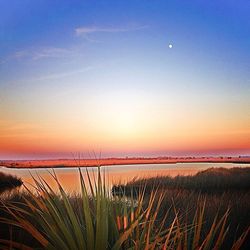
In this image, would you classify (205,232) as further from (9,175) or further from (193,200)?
(9,175)

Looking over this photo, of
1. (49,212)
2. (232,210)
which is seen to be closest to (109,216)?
(49,212)

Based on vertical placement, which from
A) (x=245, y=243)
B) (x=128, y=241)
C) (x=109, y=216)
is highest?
(x=109, y=216)

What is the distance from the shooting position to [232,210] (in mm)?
8398

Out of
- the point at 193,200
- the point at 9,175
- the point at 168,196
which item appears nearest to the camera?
the point at 193,200

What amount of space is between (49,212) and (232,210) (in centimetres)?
634

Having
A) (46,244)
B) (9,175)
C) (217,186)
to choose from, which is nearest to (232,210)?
(46,244)

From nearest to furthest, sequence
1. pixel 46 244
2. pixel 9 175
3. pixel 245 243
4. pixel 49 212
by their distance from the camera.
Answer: pixel 46 244 < pixel 49 212 < pixel 245 243 < pixel 9 175

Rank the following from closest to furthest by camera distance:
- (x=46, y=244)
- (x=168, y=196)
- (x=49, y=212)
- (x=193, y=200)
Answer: (x=46, y=244) → (x=49, y=212) → (x=193, y=200) → (x=168, y=196)

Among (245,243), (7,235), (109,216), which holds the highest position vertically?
(109,216)

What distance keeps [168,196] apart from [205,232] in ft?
16.8

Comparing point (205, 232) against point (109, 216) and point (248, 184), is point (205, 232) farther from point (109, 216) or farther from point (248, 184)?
point (248, 184)

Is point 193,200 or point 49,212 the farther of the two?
point 193,200

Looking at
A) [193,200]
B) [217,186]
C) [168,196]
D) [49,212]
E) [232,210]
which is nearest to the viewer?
[49,212]

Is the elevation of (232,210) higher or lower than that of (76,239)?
lower
